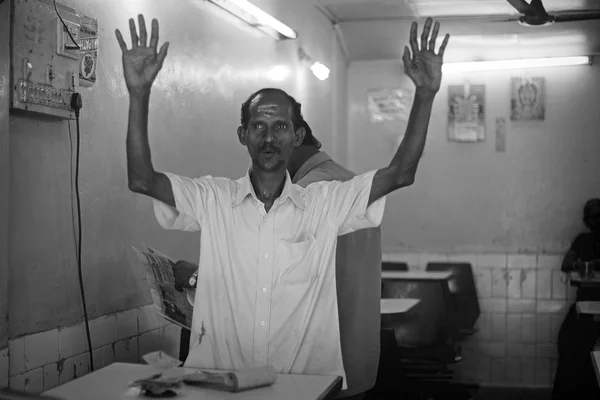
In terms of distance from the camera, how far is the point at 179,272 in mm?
3127

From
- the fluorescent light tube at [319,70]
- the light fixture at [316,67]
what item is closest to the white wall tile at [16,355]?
the light fixture at [316,67]

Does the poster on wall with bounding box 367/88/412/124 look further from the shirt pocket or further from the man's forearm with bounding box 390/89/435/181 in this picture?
the shirt pocket

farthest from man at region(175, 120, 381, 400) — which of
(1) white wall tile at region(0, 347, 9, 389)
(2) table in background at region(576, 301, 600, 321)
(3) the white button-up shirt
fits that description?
(2) table in background at region(576, 301, 600, 321)

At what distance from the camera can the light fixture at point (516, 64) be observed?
7.93 meters

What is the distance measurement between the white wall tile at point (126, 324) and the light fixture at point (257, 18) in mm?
1979

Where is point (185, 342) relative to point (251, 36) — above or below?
below

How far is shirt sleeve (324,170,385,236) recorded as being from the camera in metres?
2.69

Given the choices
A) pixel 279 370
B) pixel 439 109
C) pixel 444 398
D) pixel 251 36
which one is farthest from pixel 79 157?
pixel 439 109

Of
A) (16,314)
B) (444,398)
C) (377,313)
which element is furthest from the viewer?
(444,398)

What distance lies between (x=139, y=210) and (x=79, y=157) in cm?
61

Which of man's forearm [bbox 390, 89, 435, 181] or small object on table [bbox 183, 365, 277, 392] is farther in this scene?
man's forearm [bbox 390, 89, 435, 181]

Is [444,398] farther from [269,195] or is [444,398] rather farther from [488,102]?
[269,195]

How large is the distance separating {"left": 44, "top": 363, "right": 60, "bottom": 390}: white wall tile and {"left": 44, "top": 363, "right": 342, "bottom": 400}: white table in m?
0.52

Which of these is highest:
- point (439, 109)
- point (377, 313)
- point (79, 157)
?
point (439, 109)
